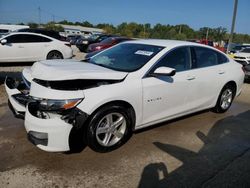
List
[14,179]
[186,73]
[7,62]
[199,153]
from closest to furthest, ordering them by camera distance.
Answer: [14,179]
[199,153]
[186,73]
[7,62]

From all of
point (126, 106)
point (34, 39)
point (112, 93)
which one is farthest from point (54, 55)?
point (112, 93)

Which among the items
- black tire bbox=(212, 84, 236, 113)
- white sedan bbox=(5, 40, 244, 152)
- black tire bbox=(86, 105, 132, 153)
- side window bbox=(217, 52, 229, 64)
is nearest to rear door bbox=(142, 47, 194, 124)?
white sedan bbox=(5, 40, 244, 152)

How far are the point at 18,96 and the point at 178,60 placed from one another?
270 cm

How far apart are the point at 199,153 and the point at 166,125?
1.15 m

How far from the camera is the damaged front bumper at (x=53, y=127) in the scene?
338 cm

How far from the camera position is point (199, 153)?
4.10m

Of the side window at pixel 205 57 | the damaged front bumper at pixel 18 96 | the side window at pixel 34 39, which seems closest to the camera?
the damaged front bumper at pixel 18 96

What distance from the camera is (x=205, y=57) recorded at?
17.6 feet

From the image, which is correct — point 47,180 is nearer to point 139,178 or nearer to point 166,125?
point 139,178

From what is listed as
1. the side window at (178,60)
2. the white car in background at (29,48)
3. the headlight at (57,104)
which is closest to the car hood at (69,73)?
the headlight at (57,104)

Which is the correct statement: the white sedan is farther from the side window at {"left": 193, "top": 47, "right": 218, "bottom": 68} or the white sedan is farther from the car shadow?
the car shadow

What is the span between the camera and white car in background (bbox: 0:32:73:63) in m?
11.4

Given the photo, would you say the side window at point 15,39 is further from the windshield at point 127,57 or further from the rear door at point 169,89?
the rear door at point 169,89

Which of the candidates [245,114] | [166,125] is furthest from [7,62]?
[245,114]
